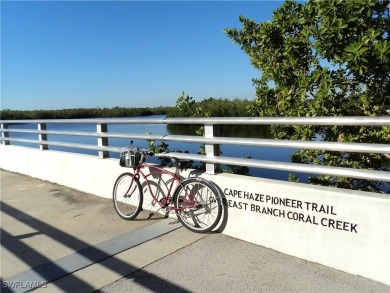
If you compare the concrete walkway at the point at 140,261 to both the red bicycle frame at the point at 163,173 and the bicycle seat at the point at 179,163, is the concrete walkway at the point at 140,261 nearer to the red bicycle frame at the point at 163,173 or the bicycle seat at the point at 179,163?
the red bicycle frame at the point at 163,173

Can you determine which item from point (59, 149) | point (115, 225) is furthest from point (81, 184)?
point (115, 225)

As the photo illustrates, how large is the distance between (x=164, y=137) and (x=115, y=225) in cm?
151

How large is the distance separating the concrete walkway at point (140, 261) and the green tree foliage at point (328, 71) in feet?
5.37

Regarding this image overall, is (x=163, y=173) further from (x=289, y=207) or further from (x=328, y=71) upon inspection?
(x=328, y=71)

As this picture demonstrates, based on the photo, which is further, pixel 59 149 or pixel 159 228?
pixel 59 149

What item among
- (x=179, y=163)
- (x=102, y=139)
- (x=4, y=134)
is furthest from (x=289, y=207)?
(x=4, y=134)

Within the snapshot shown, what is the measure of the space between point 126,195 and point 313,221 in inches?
122

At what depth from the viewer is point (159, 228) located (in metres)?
4.77

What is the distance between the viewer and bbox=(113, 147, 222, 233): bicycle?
4.52 meters

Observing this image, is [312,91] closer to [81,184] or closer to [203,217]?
[203,217]

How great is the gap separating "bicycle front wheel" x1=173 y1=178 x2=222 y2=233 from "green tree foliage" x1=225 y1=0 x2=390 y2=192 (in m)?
1.38

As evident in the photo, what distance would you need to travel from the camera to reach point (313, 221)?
3.64 m

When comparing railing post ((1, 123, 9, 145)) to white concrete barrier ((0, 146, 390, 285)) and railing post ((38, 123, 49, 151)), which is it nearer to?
railing post ((38, 123, 49, 151))

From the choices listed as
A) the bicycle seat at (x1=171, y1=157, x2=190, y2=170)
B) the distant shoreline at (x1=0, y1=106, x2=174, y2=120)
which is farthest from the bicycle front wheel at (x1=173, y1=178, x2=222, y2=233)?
the distant shoreline at (x1=0, y1=106, x2=174, y2=120)
